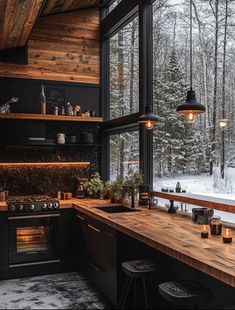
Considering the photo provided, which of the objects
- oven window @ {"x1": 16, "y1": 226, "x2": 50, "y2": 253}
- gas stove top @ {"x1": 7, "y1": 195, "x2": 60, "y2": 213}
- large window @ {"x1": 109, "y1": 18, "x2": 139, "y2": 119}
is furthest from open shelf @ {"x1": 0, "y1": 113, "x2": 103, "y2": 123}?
oven window @ {"x1": 16, "y1": 226, "x2": 50, "y2": 253}

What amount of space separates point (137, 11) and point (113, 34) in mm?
Result: 825

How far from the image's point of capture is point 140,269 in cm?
292

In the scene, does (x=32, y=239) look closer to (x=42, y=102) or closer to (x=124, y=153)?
(x=124, y=153)

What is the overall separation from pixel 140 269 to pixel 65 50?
3991 millimetres

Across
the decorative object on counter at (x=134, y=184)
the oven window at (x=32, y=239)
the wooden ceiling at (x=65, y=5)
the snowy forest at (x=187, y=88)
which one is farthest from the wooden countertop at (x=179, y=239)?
the wooden ceiling at (x=65, y=5)

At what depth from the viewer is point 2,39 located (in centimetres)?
483

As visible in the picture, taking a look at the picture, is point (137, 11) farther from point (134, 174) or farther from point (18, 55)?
point (134, 174)

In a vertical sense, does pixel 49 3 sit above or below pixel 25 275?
above

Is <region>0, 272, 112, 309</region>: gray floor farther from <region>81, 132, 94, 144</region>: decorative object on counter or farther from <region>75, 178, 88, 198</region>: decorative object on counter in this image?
<region>81, 132, 94, 144</region>: decorative object on counter

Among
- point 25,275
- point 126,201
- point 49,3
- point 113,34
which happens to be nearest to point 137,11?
point 113,34

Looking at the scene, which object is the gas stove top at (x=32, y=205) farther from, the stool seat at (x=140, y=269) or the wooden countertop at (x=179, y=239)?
the stool seat at (x=140, y=269)

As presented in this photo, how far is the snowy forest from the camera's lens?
3.56 metres

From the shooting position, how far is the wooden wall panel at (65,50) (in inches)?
222

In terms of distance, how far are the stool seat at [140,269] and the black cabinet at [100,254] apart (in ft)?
1.40
